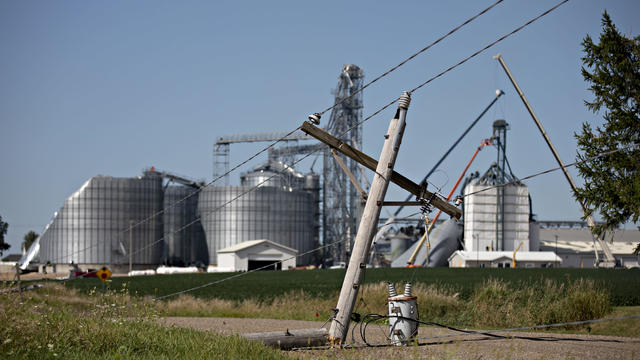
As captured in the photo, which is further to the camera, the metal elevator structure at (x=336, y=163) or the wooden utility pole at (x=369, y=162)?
the metal elevator structure at (x=336, y=163)

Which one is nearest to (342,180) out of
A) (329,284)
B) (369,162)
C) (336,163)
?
(336,163)

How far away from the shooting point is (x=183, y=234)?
13388 centimetres

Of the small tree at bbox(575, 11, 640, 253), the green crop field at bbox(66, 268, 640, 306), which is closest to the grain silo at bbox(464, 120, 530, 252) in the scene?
the green crop field at bbox(66, 268, 640, 306)

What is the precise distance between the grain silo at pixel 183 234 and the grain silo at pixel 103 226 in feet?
23.9

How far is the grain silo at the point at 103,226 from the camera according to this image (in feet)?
383

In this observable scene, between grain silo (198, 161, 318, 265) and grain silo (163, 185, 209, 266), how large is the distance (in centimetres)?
306

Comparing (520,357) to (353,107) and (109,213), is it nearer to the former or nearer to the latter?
(353,107)

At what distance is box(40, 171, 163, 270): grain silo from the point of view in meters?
117

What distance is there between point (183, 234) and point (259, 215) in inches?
688

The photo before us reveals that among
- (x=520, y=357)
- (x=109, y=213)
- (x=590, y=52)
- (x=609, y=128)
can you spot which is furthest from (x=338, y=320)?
(x=109, y=213)

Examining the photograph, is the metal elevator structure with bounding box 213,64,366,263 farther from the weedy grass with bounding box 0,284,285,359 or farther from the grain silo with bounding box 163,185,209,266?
the weedy grass with bounding box 0,284,285,359

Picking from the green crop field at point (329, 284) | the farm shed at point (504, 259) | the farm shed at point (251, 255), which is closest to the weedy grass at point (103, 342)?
the green crop field at point (329, 284)

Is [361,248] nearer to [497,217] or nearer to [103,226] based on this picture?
[497,217]

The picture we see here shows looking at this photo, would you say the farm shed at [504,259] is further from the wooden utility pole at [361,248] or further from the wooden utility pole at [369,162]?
the wooden utility pole at [361,248]
